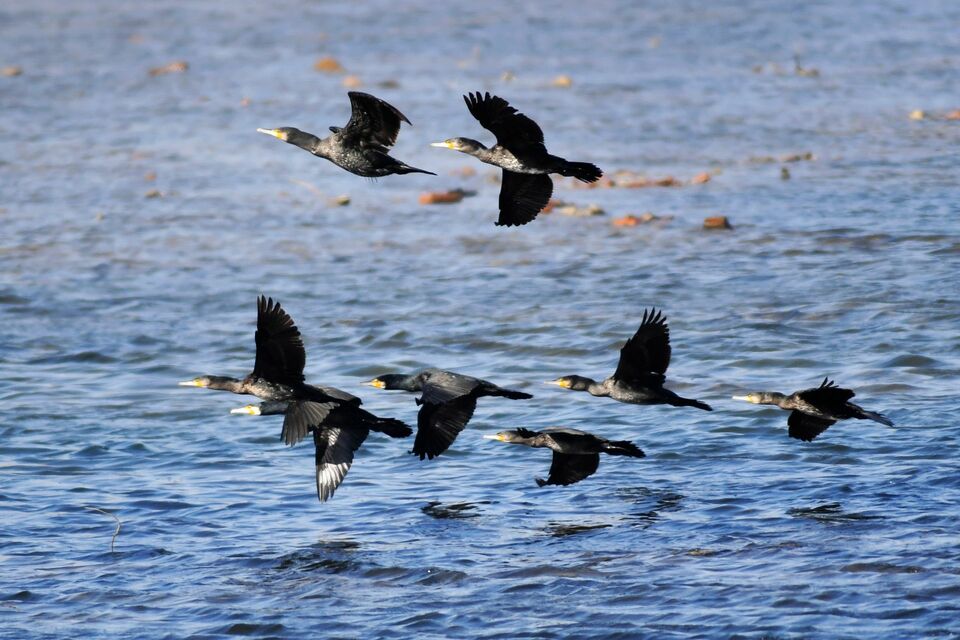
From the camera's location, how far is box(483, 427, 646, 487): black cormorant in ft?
36.6

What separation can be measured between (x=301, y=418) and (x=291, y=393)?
1.47 ft

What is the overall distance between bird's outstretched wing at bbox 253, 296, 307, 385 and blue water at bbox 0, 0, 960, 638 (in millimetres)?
1091

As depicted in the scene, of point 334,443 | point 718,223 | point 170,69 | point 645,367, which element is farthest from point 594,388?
point 170,69

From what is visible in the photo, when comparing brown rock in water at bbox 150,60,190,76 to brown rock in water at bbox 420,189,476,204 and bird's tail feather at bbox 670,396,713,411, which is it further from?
bird's tail feather at bbox 670,396,713,411

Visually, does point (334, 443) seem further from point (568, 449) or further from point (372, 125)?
point (372, 125)

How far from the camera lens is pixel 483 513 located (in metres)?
11.1

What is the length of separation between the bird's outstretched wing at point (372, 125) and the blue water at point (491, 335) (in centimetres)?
265

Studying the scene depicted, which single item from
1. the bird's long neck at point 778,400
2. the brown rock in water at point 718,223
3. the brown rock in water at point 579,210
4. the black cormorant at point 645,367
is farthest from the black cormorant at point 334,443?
the brown rock in water at point 579,210

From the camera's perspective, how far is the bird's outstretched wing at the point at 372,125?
33.9 feet

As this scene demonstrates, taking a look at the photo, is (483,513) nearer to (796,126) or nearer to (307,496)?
(307,496)

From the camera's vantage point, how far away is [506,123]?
33.6 feet

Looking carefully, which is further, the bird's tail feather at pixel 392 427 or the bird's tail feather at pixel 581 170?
the bird's tail feather at pixel 392 427

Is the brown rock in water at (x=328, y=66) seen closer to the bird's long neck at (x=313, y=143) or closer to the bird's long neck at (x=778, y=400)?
the bird's long neck at (x=313, y=143)

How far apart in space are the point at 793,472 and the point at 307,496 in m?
3.58
